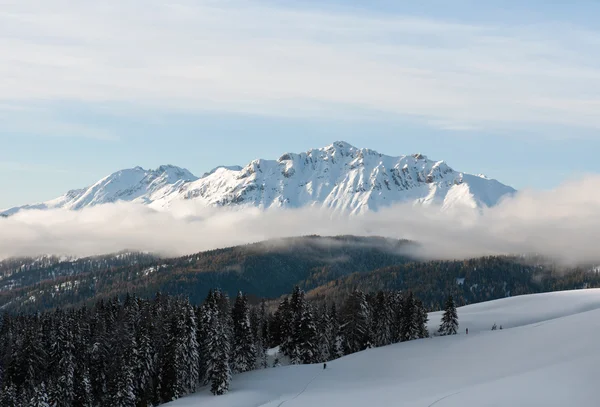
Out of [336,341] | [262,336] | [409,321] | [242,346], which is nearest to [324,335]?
[336,341]

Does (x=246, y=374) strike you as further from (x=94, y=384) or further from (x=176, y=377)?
(x=94, y=384)

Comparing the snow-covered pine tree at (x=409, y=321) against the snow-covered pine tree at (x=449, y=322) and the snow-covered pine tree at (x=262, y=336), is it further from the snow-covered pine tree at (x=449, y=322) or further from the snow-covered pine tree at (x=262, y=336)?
the snow-covered pine tree at (x=262, y=336)

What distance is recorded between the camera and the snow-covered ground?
1966 inches

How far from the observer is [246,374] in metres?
85.2

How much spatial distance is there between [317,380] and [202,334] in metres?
20.5

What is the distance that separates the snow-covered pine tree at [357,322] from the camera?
3777 inches

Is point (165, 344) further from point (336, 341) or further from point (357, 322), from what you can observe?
point (357, 322)

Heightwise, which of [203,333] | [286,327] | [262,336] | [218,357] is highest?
[203,333]

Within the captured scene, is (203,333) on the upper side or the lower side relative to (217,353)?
upper

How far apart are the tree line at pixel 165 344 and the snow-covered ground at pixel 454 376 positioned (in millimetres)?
5570

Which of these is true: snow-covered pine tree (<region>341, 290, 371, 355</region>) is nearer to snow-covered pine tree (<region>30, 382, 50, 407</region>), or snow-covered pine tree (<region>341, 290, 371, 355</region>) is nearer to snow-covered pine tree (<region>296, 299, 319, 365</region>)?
snow-covered pine tree (<region>296, 299, 319, 365</region>)

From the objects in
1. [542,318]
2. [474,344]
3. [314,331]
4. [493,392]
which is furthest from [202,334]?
[542,318]

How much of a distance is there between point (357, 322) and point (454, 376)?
31963mm

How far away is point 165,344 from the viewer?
83688mm
